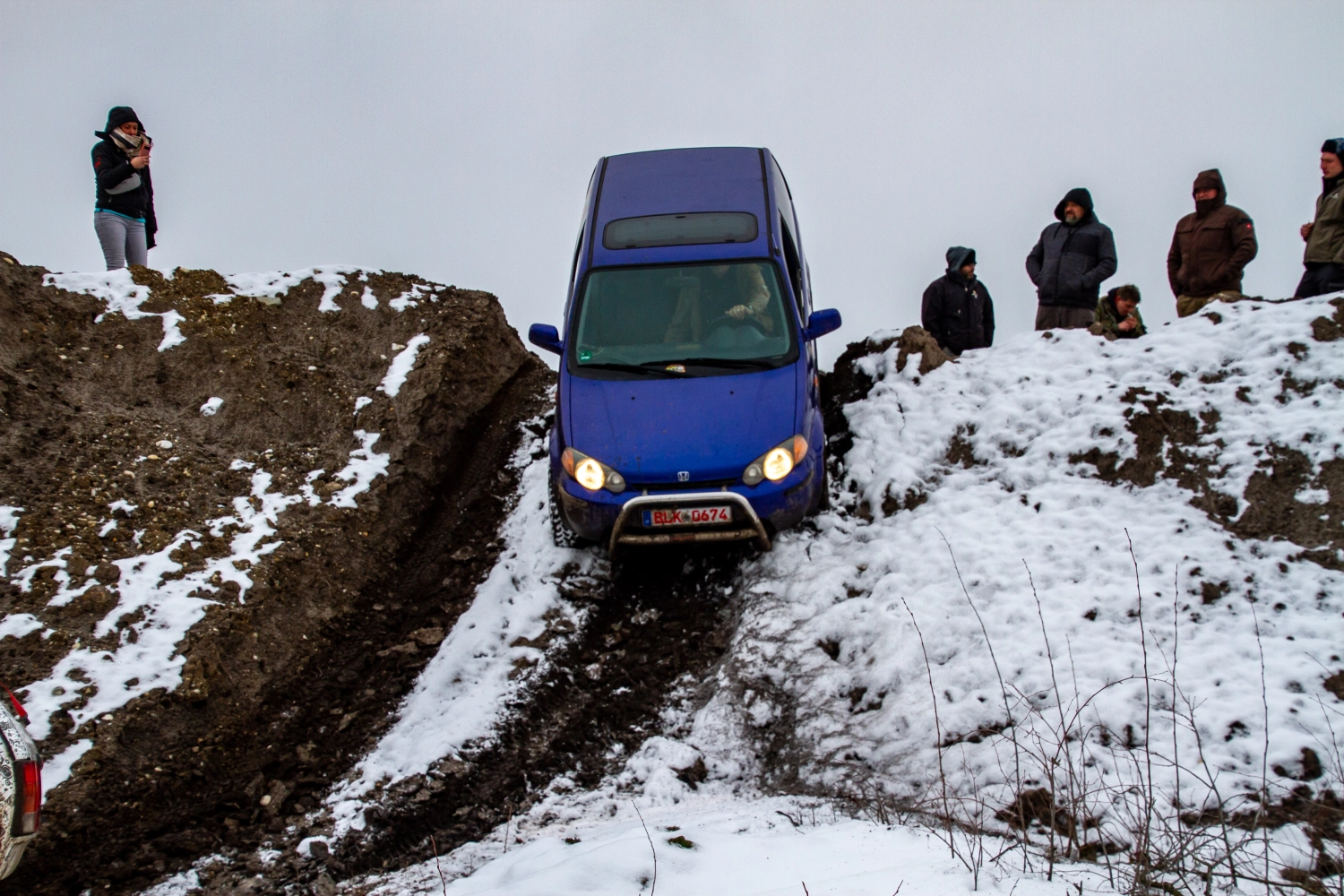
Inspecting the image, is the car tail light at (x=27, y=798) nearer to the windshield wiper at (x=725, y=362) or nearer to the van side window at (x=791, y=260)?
the windshield wiper at (x=725, y=362)

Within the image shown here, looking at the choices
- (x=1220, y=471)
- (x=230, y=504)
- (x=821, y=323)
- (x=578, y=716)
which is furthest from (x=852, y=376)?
(x=230, y=504)

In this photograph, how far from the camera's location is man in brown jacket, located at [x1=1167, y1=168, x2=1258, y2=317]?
7.21 m

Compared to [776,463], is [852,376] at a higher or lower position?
higher

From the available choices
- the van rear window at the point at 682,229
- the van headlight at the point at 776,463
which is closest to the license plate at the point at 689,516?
the van headlight at the point at 776,463

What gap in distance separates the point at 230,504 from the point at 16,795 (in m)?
3.63

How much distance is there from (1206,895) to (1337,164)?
670 centimetres

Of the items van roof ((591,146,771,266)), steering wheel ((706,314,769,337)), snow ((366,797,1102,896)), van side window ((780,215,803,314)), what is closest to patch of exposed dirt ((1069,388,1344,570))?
van side window ((780,215,803,314))

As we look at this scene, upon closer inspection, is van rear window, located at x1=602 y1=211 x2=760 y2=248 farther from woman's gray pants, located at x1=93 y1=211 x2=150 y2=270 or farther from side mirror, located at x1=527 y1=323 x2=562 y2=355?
woman's gray pants, located at x1=93 y1=211 x2=150 y2=270

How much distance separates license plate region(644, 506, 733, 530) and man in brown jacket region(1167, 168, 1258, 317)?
4930mm

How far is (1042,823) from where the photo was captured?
357 cm

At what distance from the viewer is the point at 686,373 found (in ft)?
19.2

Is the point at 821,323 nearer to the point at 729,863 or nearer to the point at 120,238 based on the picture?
the point at 729,863

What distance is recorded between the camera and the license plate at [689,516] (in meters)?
5.38

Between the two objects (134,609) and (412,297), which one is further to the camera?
(412,297)
